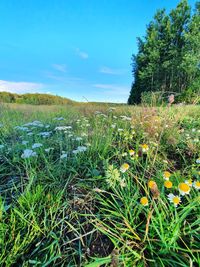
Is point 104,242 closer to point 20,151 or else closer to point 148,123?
point 20,151

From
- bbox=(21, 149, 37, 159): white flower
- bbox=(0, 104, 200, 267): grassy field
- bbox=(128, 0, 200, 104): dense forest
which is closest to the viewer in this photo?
bbox=(0, 104, 200, 267): grassy field

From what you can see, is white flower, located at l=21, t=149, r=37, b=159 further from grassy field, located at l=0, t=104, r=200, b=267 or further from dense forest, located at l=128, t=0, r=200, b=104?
dense forest, located at l=128, t=0, r=200, b=104

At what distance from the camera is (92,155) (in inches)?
78.2

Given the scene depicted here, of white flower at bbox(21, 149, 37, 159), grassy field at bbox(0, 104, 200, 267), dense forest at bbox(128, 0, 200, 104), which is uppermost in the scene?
dense forest at bbox(128, 0, 200, 104)

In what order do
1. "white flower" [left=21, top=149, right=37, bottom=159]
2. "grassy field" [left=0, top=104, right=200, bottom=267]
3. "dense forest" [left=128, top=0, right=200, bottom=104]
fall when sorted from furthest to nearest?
"dense forest" [left=128, top=0, right=200, bottom=104] → "white flower" [left=21, top=149, right=37, bottom=159] → "grassy field" [left=0, top=104, right=200, bottom=267]

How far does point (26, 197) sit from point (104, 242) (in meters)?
0.63

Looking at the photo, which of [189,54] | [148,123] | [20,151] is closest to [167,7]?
[189,54]

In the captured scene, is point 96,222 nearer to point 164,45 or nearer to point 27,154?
point 27,154

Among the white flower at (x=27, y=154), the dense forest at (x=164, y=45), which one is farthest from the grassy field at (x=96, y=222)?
the dense forest at (x=164, y=45)

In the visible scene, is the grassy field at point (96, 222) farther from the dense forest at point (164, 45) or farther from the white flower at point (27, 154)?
the dense forest at point (164, 45)

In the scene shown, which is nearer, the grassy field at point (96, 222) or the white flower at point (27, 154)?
the grassy field at point (96, 222)

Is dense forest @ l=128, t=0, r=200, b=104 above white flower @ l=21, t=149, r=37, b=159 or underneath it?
above

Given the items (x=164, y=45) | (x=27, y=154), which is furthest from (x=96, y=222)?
(x=164, y=45)

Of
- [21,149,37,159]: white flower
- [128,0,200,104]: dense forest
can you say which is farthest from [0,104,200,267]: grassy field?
[128,0,200,104]: dense forest
